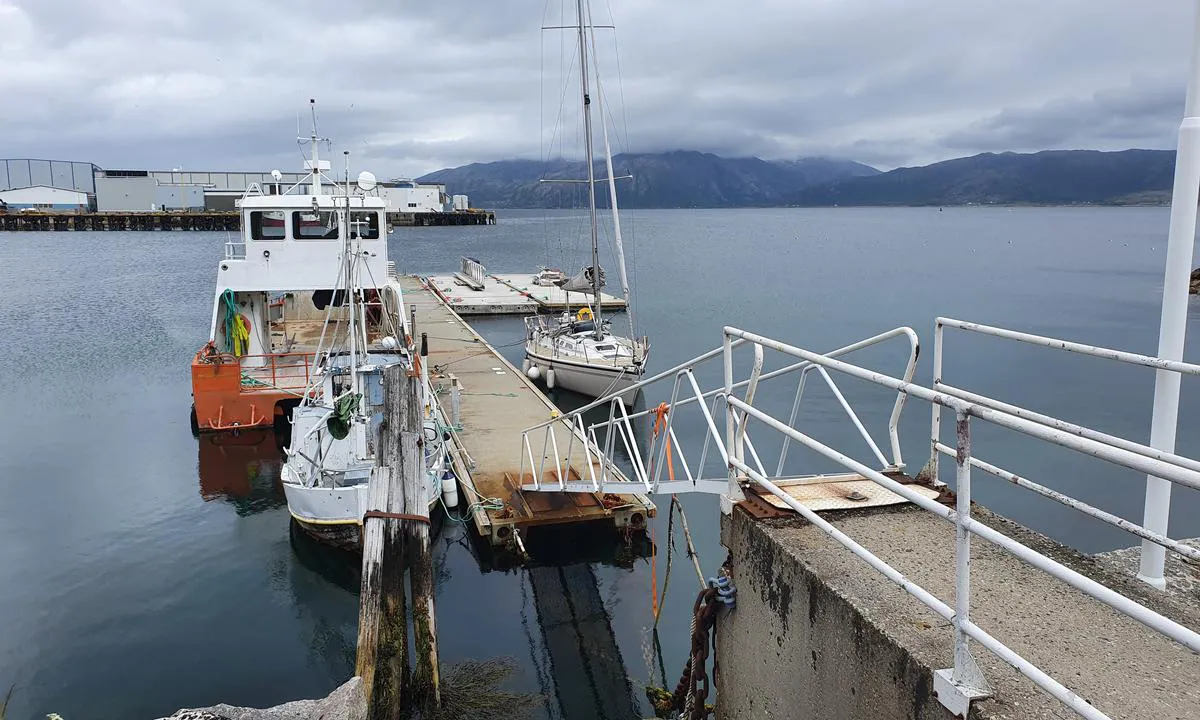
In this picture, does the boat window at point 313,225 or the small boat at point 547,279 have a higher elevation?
the boat window at point 313,225

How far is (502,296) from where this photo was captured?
5006 centimetres

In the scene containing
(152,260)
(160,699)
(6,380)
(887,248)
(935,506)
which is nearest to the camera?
(935,506)

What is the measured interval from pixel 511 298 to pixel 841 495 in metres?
43.8

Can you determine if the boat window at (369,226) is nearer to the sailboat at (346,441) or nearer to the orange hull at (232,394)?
the orange hull at (232,394)

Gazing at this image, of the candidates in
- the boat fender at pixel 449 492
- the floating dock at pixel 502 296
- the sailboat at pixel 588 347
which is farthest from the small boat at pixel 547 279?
the boat fender at pixel 449 492

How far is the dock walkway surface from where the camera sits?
14469mm

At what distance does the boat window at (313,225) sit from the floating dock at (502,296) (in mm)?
17822

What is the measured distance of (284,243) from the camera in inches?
867

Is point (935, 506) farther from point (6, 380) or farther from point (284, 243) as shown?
point (6, 380)

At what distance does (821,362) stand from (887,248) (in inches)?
4475

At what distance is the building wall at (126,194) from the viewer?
139m

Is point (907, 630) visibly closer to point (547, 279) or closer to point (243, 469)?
point (243, 469)

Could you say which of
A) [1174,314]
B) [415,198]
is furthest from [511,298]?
[415,198]

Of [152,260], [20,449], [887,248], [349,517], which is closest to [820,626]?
[349,517]
